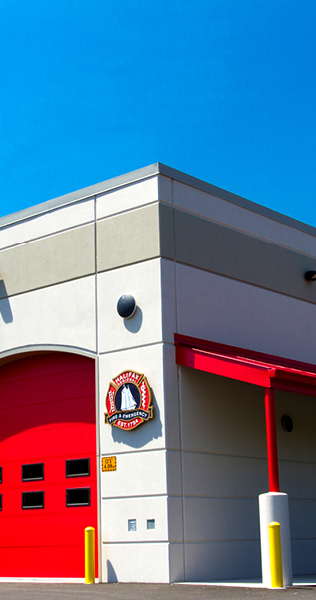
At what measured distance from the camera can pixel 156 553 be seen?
12523mm

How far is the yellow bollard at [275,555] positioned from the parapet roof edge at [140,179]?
22.7 feet

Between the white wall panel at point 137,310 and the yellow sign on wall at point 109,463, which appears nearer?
the yellow sign on wall at point 109,463

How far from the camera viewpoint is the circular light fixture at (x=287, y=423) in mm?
15742

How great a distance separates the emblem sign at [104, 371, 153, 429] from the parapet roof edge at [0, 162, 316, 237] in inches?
154

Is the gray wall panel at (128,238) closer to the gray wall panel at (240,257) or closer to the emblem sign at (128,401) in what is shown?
the gray wall panel at (240,257)

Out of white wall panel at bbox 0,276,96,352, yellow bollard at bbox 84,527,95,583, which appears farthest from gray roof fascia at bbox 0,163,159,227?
yellow bollard at bbox 84,527,95,583

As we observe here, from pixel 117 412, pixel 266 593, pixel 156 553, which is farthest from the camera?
pixel 117 412

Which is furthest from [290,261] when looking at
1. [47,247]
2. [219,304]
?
[47,247]

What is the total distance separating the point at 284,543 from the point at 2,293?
27.5ft

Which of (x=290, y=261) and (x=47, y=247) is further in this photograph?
(x=290, y=261)

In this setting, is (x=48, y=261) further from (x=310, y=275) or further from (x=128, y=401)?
(x=310, y=275)

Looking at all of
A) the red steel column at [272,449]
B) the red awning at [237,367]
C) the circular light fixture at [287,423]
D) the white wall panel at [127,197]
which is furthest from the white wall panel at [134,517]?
the white wall panel at [127,197]

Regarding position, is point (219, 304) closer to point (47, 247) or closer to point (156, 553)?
point (47, 247)

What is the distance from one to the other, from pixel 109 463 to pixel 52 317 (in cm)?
342
